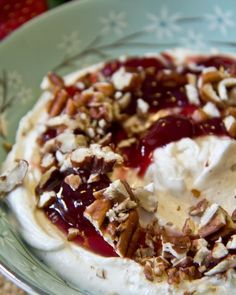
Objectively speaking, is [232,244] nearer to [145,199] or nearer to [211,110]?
[145,199]

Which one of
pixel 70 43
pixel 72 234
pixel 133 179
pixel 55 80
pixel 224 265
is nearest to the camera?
pixel 224 265

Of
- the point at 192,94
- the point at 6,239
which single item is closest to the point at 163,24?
the point at 192,94

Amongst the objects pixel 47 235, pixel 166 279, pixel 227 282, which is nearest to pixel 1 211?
pixel 47 235

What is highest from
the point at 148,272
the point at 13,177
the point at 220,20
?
the point at 13,177

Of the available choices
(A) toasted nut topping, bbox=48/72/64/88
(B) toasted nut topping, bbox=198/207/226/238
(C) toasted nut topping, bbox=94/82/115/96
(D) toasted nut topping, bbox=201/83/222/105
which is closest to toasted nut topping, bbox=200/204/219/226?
(B) toasted nut topping, bbox=198/207/226/238

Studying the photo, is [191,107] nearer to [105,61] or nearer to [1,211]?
[105,61]
